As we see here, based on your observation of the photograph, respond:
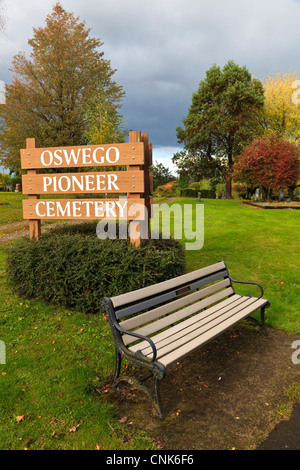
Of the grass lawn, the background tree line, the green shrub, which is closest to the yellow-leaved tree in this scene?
the background tree line

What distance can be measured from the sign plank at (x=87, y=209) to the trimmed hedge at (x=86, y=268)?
0.42m

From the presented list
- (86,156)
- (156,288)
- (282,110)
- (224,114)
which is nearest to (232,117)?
(224,114)

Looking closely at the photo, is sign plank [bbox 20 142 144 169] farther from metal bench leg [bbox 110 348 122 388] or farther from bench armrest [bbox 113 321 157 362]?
metal bench leg [bbox 110 348 122 388]

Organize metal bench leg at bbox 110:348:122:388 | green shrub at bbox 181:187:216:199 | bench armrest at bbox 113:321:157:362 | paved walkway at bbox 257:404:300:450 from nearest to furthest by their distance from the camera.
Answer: paved walkway at bbox 257:404:300:450
bench armrest at bbox 113:321:157:362
metal bench leg at bbox 110:348:122:388
green shrub at bbox 181:187:216:199

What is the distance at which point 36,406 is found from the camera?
287 cm

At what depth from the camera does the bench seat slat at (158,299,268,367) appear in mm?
2753

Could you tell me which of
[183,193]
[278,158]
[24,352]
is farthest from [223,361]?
[183,193]

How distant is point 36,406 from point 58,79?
25.9 metres

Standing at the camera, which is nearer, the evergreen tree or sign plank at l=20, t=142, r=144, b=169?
sign plank at l=20, t=142, r=144, b=169

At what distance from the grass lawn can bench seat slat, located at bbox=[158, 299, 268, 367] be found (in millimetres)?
600

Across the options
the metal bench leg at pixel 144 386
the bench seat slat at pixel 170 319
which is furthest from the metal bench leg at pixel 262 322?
→ the metal bench leg at pixel 144 386

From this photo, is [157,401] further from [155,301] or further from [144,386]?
[155,301]

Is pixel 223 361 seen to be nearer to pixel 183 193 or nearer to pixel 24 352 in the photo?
pixel 24 352
